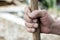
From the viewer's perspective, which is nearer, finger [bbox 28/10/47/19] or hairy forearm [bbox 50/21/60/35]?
finger [bbox 28/10/47/19]

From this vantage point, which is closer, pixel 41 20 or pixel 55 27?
pixel 41 20

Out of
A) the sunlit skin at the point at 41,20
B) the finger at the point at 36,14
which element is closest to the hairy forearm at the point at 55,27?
the sunlit skin at the point at 41,20

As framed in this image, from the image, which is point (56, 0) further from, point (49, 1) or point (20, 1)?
point (20, 1)

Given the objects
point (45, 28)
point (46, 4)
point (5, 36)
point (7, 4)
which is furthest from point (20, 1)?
point (45, 28)

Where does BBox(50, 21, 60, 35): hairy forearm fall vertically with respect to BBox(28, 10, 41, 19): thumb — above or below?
below

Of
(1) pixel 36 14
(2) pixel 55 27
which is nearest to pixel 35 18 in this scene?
(1) pixel 36 14

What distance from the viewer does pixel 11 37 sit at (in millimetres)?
1745

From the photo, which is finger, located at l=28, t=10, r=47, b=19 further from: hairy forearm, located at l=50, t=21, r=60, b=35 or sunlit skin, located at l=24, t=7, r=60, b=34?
hairy forearm, located at l=50, t=21, r=60, b=35

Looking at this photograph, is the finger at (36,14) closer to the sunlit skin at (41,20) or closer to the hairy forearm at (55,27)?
the sunlit skin at (41,20)

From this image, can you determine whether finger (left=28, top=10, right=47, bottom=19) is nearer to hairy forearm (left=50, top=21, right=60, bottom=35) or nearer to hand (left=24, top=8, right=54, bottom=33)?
hand (left=24, top=8, right=54, bottom=33)

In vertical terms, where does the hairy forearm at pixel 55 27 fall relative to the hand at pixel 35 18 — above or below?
below

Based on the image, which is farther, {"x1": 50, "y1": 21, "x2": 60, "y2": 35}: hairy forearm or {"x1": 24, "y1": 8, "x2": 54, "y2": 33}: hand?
{"x1": 50, "y1": 21, "x2": 60, "y2": 35}: hairy forearm

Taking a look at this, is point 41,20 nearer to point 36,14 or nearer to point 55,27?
point 36,14

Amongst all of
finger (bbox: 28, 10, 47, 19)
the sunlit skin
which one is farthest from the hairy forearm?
finger (bbox: 28, 10, 47, 19)
